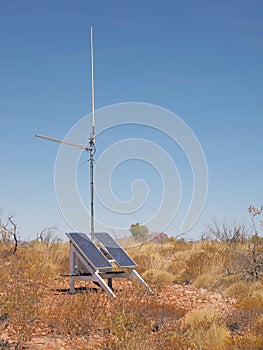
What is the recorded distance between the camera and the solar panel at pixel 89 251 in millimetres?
11047

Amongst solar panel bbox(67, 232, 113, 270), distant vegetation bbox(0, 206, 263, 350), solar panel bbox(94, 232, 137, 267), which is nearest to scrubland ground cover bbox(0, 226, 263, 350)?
distant vegetation bbox(0, 206, 263, 350)

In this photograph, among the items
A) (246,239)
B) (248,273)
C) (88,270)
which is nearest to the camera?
(88,270)

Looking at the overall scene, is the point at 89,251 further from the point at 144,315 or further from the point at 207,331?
the point at 207,331

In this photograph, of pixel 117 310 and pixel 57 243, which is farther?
pixel 57 243

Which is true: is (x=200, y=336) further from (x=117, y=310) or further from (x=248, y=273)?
(x=248, y=273)

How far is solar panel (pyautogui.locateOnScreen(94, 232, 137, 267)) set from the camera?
11828 millimetres

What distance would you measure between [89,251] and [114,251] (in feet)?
3.68

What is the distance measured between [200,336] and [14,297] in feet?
9.53

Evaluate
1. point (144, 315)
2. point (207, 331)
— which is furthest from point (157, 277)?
point (207, 331)

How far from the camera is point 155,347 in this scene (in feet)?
19.9

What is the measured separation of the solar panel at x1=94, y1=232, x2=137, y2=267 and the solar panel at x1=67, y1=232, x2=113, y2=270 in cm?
48

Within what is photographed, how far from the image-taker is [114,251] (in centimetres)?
1240

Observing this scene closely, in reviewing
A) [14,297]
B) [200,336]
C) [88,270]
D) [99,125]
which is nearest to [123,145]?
[99,125]

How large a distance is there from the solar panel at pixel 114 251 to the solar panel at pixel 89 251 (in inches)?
18.9
